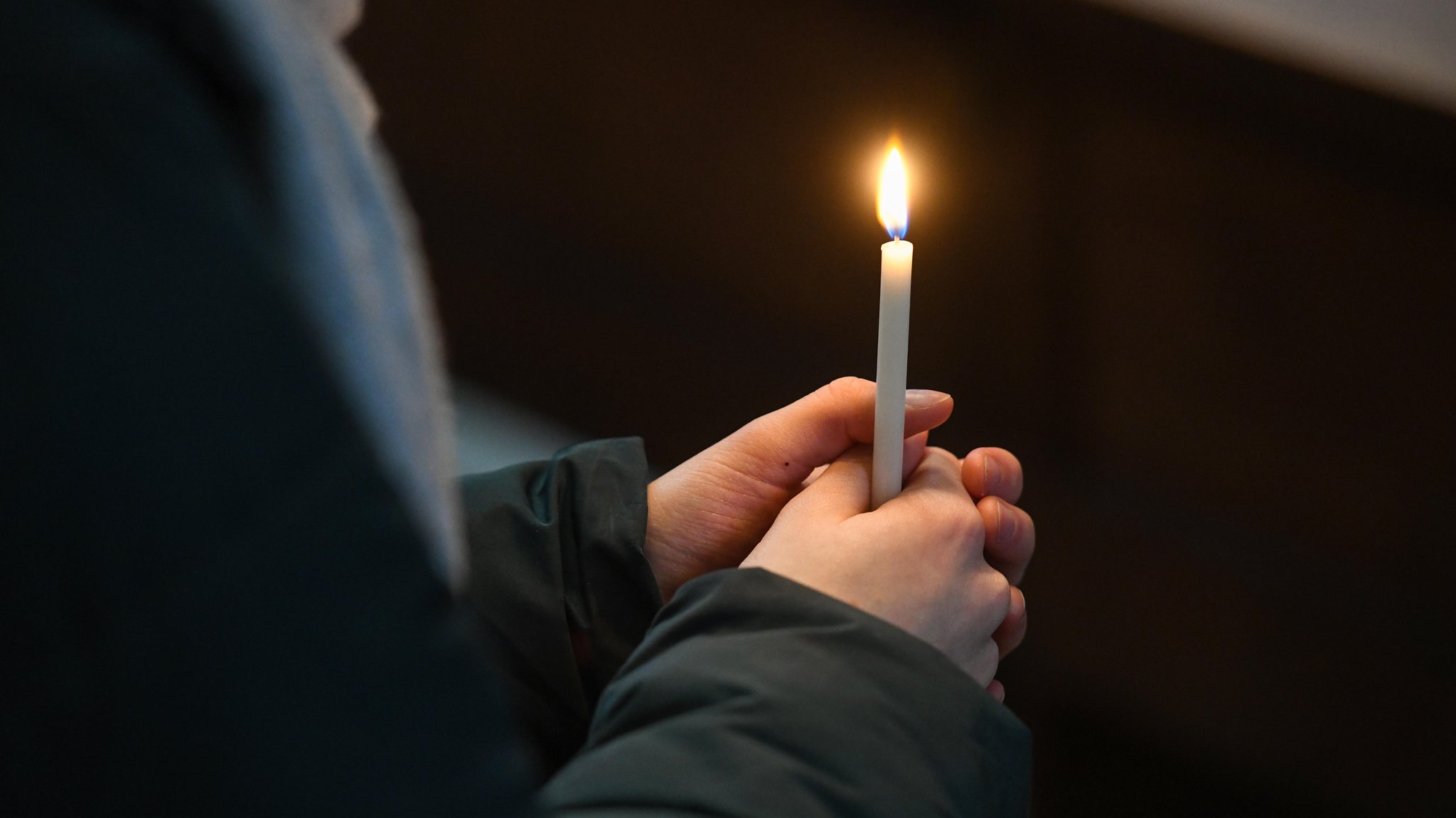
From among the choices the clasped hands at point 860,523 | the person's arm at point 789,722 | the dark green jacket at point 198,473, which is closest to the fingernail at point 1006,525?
the clasped hands at point 860,523

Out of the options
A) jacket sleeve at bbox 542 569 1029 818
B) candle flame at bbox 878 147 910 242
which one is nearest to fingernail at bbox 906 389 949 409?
candle flame at bbox 878 147 910 242

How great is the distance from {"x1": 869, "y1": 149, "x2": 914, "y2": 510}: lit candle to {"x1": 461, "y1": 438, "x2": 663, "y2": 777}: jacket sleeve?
130 mm

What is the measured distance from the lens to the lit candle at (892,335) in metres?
0.47

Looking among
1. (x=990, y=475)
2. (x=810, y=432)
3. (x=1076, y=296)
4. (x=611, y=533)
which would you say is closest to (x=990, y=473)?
(x=990, y=475)

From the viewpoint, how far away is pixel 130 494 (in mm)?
192

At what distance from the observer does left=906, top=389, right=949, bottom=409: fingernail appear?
1.92 feet

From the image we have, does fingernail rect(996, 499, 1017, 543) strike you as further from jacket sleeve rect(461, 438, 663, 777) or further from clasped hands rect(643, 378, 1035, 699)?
jacket sleeve rect(461, 438, 663, 777)

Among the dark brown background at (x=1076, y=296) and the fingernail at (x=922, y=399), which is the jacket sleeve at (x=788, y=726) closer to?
the fingernail at (x=922, y=399)

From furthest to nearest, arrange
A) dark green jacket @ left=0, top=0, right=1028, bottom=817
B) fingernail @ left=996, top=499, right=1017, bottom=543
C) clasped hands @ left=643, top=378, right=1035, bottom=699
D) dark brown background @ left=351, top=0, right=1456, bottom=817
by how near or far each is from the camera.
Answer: dark brown background @ left=351, top=0, right=1456, bottom=817 < fingernail @ left=996, top=499, right=1017, bottom=543 < clasped hands @ left=643, top=378, right=1035, bottom=699 < dark green jacket @ left=0, top=0, right=1028, bottom=817

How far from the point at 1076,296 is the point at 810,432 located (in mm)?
420

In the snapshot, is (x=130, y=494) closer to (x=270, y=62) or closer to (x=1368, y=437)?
(x=270, y=62)

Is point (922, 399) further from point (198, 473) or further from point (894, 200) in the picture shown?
point (198, 473)

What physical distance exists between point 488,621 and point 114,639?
0.35 m

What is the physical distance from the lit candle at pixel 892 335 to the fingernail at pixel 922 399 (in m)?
0.05
